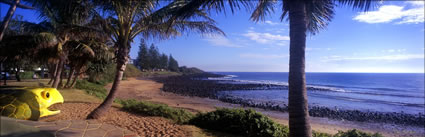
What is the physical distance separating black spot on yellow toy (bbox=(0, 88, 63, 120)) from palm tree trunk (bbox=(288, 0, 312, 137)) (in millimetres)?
4744

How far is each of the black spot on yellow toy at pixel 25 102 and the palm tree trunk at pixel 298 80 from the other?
4.74 m

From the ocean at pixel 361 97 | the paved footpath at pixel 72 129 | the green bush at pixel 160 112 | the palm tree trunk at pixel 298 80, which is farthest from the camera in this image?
the ocean at pixel 361 97

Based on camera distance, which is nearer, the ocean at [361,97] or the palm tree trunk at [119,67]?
the palm tree trunk at [119,67]

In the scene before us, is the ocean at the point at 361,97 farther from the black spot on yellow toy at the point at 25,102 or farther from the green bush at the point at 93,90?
the black spot on yellow toy at the point at 25,102

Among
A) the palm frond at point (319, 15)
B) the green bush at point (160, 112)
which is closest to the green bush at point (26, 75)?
the green bush at point (160, 112)

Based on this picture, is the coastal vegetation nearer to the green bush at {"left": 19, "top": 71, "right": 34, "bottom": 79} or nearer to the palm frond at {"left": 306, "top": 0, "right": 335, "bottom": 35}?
the palm frond at {"left": 306, "top": 0, "right": 335, "bottom": 35}

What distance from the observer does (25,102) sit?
152 inches

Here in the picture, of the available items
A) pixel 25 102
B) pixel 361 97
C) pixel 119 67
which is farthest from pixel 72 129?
pixel 361 97

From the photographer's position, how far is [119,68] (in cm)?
606

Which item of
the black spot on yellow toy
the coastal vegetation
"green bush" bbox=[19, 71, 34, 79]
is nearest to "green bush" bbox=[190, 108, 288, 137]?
the coastal vegetation

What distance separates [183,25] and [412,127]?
49.4ft

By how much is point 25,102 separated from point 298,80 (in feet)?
16.7

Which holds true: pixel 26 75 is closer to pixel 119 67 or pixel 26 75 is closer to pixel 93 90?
pixel 93 90

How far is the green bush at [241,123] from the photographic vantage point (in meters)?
5.59
